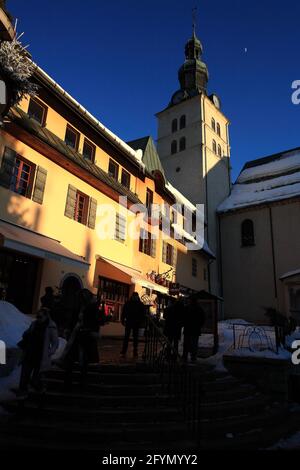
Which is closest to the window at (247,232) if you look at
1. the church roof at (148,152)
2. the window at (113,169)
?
the church roof at (148,152)

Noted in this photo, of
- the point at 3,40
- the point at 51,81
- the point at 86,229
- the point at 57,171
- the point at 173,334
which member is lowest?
the point at 173,334

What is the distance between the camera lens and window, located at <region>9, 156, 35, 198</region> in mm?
11588

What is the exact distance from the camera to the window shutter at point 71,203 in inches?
533

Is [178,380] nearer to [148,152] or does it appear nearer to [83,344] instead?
[83,344]

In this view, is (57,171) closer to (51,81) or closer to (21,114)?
(21,114)

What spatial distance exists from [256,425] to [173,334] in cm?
A: 370

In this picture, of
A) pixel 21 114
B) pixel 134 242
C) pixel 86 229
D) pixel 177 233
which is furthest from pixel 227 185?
pixel 21 114

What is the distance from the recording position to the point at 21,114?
11727 mm

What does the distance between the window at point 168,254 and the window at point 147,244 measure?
164 centimetres

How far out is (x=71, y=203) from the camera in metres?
13.8

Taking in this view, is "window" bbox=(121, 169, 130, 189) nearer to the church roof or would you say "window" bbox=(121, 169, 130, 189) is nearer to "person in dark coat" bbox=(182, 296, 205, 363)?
the church roof

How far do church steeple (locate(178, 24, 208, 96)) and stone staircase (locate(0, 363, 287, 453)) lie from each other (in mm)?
38562

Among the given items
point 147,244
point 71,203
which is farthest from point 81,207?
point 147,244

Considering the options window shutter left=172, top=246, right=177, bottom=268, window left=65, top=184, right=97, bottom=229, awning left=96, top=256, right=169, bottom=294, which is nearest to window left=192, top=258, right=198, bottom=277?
window shutter left=172, top=246, right=177, bottom=268
